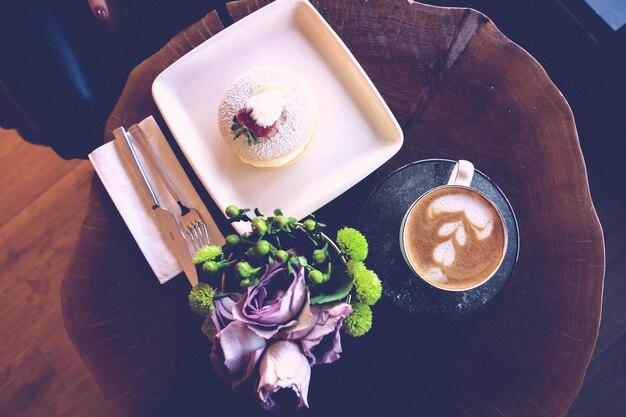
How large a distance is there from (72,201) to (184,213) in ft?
2.57

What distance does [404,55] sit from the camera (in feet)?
3.07

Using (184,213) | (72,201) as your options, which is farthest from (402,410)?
(72,201)

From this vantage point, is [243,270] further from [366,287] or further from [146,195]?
[146,195]

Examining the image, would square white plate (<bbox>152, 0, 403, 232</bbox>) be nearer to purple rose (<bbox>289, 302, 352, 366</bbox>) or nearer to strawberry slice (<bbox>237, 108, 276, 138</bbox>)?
strawberry slice (<bbox>237, 108, 276, 138</bbox>)

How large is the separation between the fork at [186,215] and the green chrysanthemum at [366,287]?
33cm

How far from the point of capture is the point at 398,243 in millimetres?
860

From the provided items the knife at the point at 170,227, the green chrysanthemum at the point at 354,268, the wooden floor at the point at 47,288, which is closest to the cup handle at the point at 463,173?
the green chrysanthemum at the point at 354,268

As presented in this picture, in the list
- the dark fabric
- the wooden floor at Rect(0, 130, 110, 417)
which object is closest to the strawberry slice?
the dark fabric

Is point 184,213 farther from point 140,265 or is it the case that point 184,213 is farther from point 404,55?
point 404,55

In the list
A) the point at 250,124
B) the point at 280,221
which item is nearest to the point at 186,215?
the point at 250,124

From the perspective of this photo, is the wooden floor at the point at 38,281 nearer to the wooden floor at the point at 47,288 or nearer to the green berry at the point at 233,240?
the wooden floor at the point at 47,288

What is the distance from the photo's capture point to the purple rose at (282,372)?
0.55 meters

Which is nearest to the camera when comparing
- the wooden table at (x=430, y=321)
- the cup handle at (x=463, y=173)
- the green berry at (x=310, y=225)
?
the green berry at (x=310, y=225)

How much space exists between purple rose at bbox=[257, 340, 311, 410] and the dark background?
68cm
